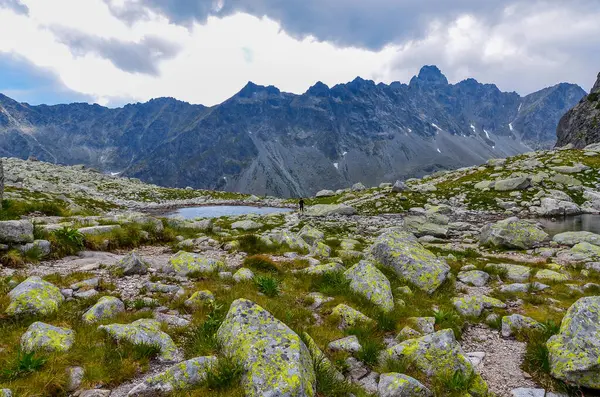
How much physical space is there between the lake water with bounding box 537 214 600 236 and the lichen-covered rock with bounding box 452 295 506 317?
27.3 metres

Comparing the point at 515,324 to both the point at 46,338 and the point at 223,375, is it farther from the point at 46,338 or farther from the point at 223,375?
the point at 46,338

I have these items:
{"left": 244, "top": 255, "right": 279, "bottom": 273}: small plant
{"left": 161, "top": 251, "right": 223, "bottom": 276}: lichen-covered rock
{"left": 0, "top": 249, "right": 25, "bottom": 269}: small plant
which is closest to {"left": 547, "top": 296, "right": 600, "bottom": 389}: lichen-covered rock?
{"left": 244, "top": 255, "right": 279, "bottom": 273}: small plant

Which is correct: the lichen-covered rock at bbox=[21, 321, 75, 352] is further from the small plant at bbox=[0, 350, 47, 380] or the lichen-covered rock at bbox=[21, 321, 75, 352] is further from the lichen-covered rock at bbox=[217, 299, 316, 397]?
the lichen-covered rock at bbox=[217, 299, 316, 397]

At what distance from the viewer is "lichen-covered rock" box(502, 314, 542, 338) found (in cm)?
917

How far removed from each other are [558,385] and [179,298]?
31.2 ft

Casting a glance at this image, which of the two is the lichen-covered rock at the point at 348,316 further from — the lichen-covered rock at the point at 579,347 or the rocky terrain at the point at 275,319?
the lichen-covered rock at the point at 579,347

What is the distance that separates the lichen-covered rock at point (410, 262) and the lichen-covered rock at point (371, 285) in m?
2.21

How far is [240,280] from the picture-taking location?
1127 cm

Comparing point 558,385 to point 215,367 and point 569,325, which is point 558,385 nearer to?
point 569,325

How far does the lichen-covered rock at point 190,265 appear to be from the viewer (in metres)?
12.1

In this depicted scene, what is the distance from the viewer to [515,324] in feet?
30.8

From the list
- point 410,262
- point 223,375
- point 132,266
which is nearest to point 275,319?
point 223,375

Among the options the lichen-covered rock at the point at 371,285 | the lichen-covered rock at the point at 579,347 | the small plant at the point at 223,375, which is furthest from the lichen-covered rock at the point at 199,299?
the lichen-covered rock at the point at 579,347

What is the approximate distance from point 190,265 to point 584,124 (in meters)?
179
